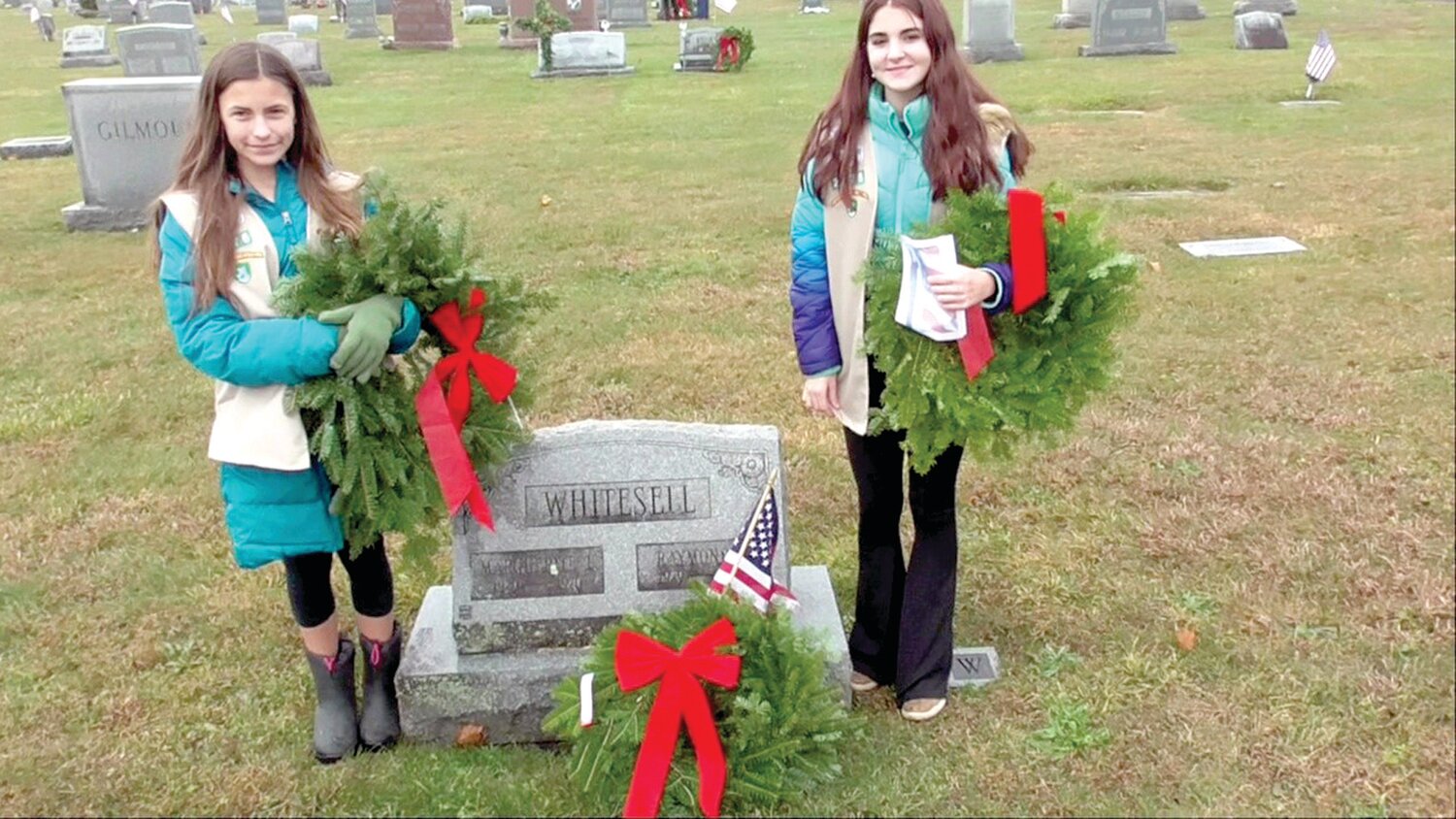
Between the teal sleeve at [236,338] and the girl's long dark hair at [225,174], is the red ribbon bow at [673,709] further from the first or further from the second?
the girl's long dark hair at [225,174]

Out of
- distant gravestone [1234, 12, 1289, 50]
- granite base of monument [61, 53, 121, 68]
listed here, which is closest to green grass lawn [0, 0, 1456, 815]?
distant gravestone [1234, 12, 1289, 50]

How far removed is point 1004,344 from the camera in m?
3.02

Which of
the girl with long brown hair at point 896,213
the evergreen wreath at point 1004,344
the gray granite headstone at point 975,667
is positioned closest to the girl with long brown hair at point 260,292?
the girl with long brown hair at point 896,213

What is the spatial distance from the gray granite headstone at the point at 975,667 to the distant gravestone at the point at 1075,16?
840 inches

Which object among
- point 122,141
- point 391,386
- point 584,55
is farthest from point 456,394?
point 584,55

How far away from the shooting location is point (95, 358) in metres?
6.70

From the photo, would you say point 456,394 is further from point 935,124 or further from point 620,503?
point 935,124

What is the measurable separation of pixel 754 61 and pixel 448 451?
62.0 feet

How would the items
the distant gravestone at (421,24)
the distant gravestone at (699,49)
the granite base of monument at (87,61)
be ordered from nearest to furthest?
the distant gravestone at (699,49)
the granite base of monument at (87,61)
the distant gravestone at (421,24)

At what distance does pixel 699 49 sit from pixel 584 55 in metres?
1.83

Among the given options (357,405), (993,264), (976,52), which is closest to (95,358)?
(357,405)

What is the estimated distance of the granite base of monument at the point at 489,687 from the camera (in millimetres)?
3348

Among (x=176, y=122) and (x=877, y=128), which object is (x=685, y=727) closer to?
(x=877, y=128)

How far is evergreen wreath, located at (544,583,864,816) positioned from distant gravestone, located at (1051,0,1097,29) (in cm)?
2200
